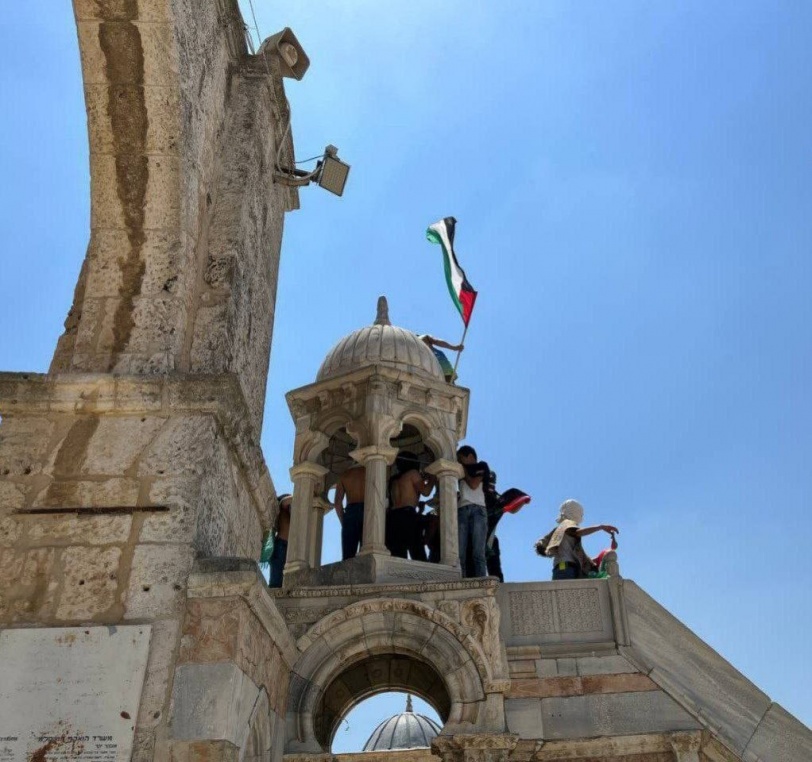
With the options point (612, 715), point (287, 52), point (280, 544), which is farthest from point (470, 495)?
point (287, 52)

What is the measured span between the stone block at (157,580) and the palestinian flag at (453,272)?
657cm

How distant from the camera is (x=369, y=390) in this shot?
8.88 m

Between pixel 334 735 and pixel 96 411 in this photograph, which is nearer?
pixel 96 411

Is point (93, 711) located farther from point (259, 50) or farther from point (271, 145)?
point (259, 50)

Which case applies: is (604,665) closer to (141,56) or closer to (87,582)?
(87,582)

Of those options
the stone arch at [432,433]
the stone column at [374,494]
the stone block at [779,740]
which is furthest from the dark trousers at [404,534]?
the stone block at [779,740]

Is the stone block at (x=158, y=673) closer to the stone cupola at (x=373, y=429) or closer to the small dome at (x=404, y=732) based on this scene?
the stone cupola at (x=373, y=429)

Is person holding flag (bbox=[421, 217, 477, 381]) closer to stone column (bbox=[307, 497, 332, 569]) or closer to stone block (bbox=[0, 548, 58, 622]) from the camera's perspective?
stone column (bbox=[307, 497, 332, 569])

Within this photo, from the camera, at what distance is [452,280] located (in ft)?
34.9

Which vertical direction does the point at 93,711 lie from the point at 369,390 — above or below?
below

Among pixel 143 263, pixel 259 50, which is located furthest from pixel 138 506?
pixel 259 50

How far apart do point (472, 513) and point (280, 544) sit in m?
1.82

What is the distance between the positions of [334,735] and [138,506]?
487cm

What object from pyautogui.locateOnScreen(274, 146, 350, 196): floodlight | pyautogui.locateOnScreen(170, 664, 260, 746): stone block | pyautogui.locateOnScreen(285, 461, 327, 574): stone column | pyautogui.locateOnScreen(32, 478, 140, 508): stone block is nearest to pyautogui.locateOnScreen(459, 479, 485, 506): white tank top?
pyautogui.locateOnScreen(285, 461, 327, 574): stone column
